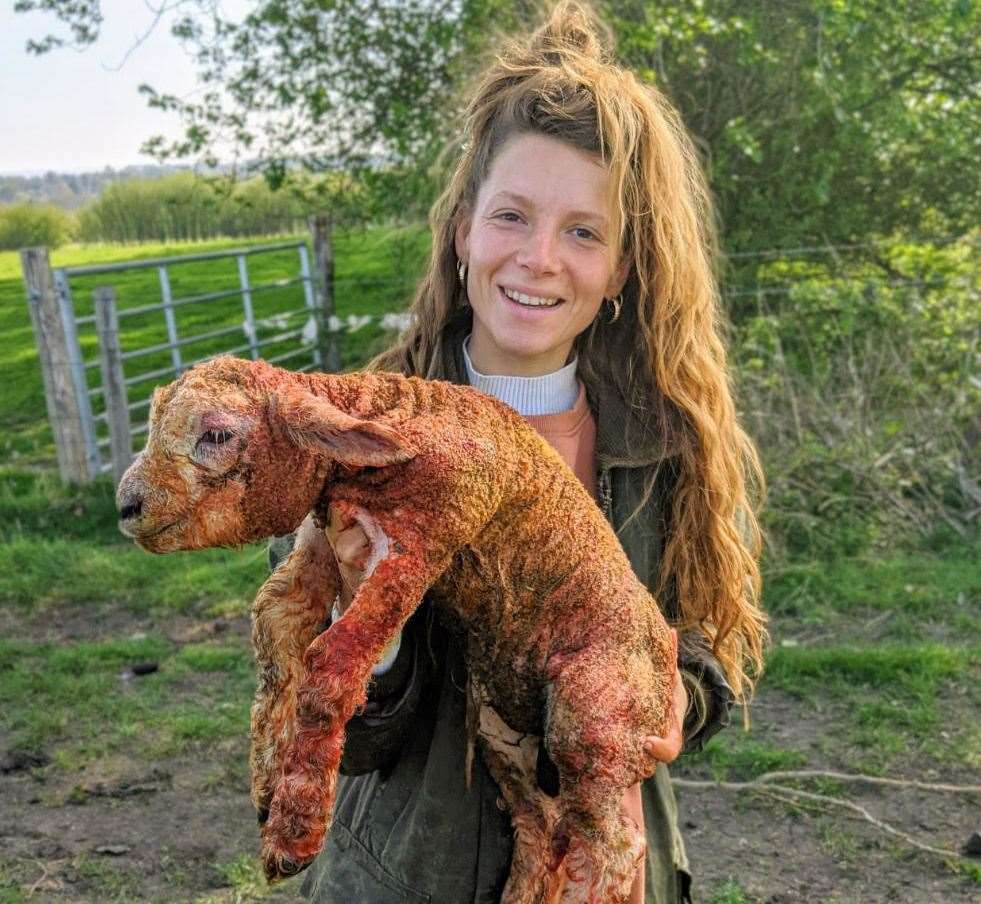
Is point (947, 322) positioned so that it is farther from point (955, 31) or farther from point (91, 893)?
point (91, 893)

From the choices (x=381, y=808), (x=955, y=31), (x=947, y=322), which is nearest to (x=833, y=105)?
(x=955, y=31)

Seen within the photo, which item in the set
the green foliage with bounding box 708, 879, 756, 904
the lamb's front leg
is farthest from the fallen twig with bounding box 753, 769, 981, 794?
the lamb's front leg

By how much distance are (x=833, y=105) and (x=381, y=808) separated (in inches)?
316

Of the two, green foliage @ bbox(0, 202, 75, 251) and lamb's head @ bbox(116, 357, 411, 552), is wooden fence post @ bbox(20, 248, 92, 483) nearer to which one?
green foliage @ bbox(0, 202, 75, 251)

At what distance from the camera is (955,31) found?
9164mm

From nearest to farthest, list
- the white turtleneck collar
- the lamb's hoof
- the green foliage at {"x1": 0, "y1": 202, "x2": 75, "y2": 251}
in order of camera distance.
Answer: the lamb's hoof → the white turtleneck collar → the green foliage at {"x1": 0, "y1": 202, "x2": 75, "y2": 251}

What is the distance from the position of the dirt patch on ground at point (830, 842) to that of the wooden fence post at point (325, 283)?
25.4 feet

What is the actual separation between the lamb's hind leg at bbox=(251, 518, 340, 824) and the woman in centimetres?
42

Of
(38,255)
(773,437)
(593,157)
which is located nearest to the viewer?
(593,157)

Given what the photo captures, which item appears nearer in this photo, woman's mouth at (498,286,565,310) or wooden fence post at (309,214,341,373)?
woman's mouth at (498,286,565,310)

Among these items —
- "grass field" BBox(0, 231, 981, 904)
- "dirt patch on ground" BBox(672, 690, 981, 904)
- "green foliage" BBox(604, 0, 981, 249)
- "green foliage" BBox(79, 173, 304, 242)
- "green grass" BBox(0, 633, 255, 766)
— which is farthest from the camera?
"green foliage" BBox(79, 173, 304, 242)

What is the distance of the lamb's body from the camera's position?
61.3 inches

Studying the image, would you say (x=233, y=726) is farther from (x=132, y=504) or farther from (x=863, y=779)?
(x=132, y=504)

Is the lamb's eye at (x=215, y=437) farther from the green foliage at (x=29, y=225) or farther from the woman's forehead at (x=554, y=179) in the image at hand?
the green foliage at (x=29, y=225)
